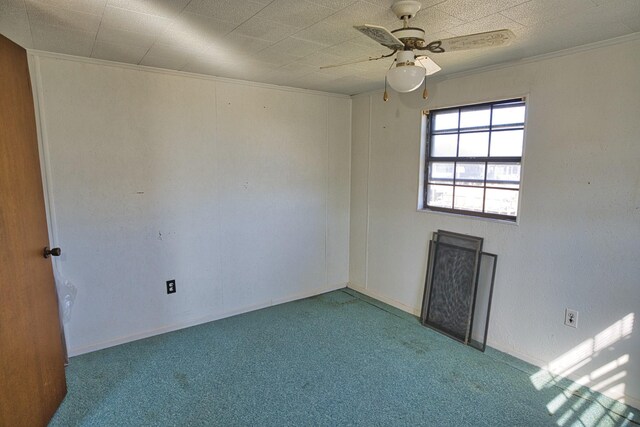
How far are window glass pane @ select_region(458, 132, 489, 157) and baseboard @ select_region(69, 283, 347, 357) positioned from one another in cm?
212

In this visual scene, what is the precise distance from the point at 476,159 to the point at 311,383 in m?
2.18

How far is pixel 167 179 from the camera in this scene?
9.89ft

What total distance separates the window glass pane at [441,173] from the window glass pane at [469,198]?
0.45ft

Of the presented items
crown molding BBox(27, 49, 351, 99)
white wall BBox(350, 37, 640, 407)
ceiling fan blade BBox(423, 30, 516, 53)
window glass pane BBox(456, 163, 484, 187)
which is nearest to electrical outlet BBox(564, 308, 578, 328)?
white wall BBox(350, 37, 640, 407)

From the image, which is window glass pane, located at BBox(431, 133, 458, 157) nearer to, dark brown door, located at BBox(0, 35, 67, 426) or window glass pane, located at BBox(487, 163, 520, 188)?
window glass pane, located at BBox(487, 163, 520, 188)

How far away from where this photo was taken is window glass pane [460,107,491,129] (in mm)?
2899

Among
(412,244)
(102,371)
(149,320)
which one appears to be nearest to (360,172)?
(412,244)

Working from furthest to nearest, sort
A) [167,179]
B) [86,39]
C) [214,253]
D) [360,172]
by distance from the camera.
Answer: [360,172] < [214,253] < [167,179] < [86,39]

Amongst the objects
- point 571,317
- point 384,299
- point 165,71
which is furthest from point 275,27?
point 384,299

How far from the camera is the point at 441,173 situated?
10.8 ft

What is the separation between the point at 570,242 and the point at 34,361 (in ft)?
11.1

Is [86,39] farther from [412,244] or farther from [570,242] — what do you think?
[570,242]

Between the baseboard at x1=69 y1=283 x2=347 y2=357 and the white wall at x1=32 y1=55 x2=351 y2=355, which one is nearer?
the white wall at x1=32 y1=55 x2=351 y2=355

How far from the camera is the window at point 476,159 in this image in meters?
2.75
